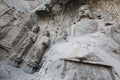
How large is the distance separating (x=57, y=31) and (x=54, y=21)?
35 cm

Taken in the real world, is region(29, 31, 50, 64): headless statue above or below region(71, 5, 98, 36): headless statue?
below

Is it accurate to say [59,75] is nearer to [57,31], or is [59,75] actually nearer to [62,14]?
[57,31]

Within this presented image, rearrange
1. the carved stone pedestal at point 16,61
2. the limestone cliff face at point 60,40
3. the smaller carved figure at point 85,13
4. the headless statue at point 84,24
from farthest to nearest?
the smaller carved figure at point 85,13 → the headless statue at point 84,24 → the carved stone pedestal at point 16,61 → the limestone cliff face at point 60,40

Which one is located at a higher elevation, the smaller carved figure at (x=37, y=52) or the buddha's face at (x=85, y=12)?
the buddha's face at (x=85, y=12)

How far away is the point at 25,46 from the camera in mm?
3631

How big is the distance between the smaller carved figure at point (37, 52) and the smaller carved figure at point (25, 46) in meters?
0.13

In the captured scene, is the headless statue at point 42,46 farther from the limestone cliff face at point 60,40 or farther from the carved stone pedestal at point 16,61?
the carved stone pedestal at point 16,61

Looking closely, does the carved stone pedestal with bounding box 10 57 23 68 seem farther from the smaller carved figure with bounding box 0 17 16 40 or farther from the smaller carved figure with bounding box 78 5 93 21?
the smaller carved figure with bounding box 78 5 93 21

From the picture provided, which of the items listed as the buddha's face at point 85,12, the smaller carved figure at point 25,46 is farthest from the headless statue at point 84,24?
the smaller carved figure at point 25,46

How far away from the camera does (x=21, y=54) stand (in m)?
3.52

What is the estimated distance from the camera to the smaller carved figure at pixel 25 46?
342cm

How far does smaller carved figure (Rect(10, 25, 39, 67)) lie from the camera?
3416 mm

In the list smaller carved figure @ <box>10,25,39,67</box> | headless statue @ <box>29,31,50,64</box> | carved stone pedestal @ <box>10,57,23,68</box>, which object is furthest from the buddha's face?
carved stone pedestal @ <box>10,57,23,68</box>

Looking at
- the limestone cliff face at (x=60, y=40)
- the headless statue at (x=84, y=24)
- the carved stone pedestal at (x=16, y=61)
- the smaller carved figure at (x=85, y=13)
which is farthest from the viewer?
the smaller carved figure at (x=85, y=13)
